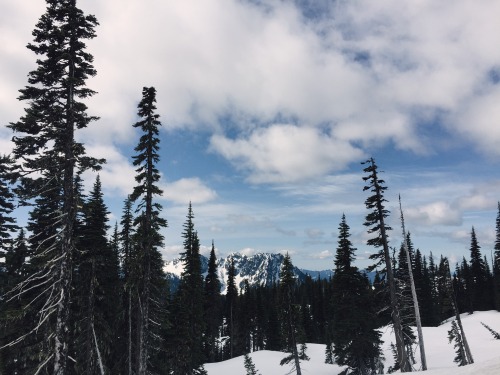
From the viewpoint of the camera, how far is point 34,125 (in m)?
14.1

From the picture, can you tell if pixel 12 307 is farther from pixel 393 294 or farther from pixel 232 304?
pixel 232 304

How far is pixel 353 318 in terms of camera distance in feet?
105

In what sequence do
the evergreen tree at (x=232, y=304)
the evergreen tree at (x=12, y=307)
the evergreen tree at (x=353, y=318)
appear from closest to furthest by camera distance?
the evergreen tree at (x=12, y=307), the evergreen tree at (x=353, y=318), the evergreen tree at (x=232, y=304)

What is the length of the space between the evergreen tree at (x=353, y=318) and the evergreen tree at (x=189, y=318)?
55.0ft

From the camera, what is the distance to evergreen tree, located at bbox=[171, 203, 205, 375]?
37531 millimetres

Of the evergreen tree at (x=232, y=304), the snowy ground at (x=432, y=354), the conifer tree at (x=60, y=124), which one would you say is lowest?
the snowy ground at (x=432, y=354)

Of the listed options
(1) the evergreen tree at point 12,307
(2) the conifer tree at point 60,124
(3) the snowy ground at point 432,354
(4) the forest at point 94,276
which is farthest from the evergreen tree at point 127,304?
(3) the snowy ground at point 432,354

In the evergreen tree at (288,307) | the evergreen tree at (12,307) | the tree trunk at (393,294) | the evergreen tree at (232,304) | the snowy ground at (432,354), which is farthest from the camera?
the evergreen tree at (232,304)

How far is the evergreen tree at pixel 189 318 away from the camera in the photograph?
37.5 m

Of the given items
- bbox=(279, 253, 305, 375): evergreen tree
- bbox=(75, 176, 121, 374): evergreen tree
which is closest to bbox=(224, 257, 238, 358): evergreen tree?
bbox=(279, 253, 305, 375): evergreen tree

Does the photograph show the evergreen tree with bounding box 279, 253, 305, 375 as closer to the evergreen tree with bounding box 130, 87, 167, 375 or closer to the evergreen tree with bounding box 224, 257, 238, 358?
the evergreen tree with bounding box 130, 87, 167, 375

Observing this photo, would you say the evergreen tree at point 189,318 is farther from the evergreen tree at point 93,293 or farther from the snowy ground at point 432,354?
the snowy ground at point 432,354

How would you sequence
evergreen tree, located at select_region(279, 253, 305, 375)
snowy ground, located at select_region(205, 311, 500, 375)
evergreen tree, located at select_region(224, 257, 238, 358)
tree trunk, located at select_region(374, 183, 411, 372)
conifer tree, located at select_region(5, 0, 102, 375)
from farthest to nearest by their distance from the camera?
1. evergreen tree, located at select_region(224, 257, 238, 358)
2. snowy ground, located at select_region(205, 311, 500, 375)
3. evergreen tree, located at select_region(279, 253, 305, 375)
4. tree trunk, located at select_region(374, 183, 411, 372)
5. conifer tree, located at select_region(5, 0, 102, 375)

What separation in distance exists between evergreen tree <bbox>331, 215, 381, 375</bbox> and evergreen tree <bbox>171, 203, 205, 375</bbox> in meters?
16.8
